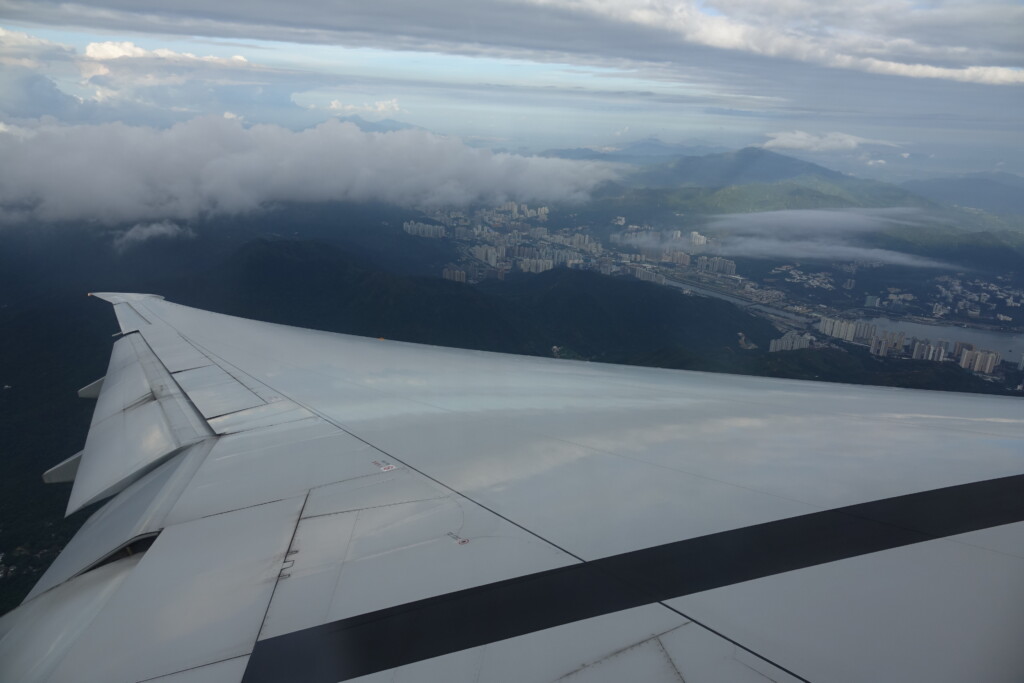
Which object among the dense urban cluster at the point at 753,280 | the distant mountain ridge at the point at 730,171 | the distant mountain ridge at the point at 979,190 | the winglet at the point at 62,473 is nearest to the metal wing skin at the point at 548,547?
the winglet at the point at 62,473

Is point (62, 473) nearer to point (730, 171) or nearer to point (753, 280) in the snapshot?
point (753, 280)

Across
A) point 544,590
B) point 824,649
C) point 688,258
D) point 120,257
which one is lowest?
point 120,257

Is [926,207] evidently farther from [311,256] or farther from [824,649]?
[824,649]

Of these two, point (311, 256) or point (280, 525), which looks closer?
point (280, 525)

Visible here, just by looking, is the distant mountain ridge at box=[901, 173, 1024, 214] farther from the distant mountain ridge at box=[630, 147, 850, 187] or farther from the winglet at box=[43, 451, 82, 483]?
the winglet at box=[43, 451, 82, 483]

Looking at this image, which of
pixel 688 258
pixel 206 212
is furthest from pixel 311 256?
pixel 206 212

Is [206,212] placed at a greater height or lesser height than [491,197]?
lesser

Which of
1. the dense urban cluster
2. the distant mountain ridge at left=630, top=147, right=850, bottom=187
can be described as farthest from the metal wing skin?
the distant mountain ridge at left=630, top=147, right=850, bottom=187

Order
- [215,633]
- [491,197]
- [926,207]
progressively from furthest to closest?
[491,197] → [926,207] → [215,633]

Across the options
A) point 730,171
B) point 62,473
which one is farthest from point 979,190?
point 62,473

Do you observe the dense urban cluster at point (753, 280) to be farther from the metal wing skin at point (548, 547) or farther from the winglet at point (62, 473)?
the winglet at point (62, 473)
